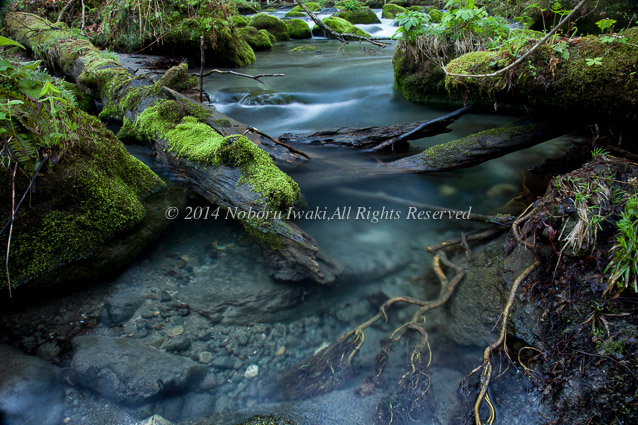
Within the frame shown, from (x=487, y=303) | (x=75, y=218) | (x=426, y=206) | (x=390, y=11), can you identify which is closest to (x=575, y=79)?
(x=426, y=206)

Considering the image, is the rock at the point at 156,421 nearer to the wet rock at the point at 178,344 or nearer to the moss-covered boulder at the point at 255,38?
the wet rock at the point at 178,344

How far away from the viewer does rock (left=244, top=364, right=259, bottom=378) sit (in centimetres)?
273

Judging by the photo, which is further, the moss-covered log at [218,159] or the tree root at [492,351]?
the moss-covered log at [218,159]

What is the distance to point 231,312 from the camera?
126 inches

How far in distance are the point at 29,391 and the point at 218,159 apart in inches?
97.4

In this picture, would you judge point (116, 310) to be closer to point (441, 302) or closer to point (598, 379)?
point (441, 302)

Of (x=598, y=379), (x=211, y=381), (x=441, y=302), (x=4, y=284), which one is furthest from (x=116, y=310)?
(x=598, y=379)

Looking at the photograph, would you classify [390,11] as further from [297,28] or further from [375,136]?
[375,136]

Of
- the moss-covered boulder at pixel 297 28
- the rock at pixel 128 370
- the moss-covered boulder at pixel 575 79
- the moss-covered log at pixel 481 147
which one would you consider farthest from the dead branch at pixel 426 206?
the moss-covered boulder at pixel 297 28

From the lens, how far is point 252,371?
2.76 m

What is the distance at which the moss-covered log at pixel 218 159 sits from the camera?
3.42 meters

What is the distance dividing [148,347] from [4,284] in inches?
52.0

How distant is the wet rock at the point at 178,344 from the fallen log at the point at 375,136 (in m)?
4.09

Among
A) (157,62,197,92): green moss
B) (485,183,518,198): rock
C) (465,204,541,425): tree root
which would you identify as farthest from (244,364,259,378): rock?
(157,62,197,92): green moss
